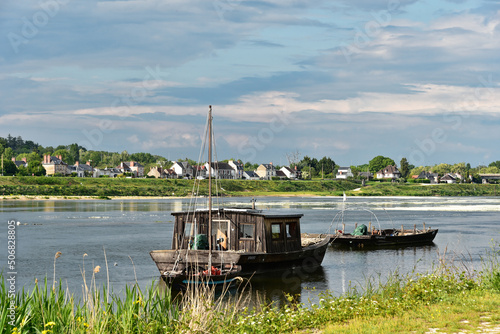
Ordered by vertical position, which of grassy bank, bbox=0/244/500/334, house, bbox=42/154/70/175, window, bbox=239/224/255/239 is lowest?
grassy bank, bbox=0/244/500/334

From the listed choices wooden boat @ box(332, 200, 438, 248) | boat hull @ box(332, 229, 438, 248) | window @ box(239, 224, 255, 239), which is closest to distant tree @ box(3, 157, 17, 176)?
wooden boat @ box(332, 200, 438, 248)

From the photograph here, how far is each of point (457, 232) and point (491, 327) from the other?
147 ft

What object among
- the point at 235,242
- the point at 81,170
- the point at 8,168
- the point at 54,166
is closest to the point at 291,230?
the point at 235,242

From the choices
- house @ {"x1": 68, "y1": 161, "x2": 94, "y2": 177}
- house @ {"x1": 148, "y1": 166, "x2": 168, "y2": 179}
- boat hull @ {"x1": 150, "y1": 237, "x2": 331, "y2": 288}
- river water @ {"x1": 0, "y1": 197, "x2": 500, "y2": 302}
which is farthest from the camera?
house @ {"x1": 148, "y1": 166, "x2": 168, "y2": 179}

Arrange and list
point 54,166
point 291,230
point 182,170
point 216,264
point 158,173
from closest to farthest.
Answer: point 216,264, point 291,230, point 54,166, point 158,173, point 182,170

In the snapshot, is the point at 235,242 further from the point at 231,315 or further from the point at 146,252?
the point at 231,315

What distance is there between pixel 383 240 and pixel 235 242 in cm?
1999

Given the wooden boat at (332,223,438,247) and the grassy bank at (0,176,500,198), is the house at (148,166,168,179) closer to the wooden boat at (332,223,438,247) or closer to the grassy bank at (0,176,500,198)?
the grassy bank at (0,176,500,198)

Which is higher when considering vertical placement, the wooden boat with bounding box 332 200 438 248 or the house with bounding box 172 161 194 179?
the house with bounding box 172 161 194 179

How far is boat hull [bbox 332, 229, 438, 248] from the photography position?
44366 millimetres

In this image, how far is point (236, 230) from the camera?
29.3 m

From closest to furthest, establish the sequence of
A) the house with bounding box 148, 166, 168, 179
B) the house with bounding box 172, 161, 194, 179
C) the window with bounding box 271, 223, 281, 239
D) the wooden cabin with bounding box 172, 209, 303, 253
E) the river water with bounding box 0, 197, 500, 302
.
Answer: the river water with bounding box 0, 197, 500, 302 → the wooden cabin with bounding box 172, 209, 303, 253 → the window with bounding box 271, 223, 281, 239 → the house with bounding box 148, 166, 168, 179 → the house with bounding box 172, 161, 194, 179

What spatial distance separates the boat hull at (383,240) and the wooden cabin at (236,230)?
49.7 feet

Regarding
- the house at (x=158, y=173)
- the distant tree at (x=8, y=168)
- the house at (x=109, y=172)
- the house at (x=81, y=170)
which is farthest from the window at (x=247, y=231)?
the house at (x=109, y=172)
